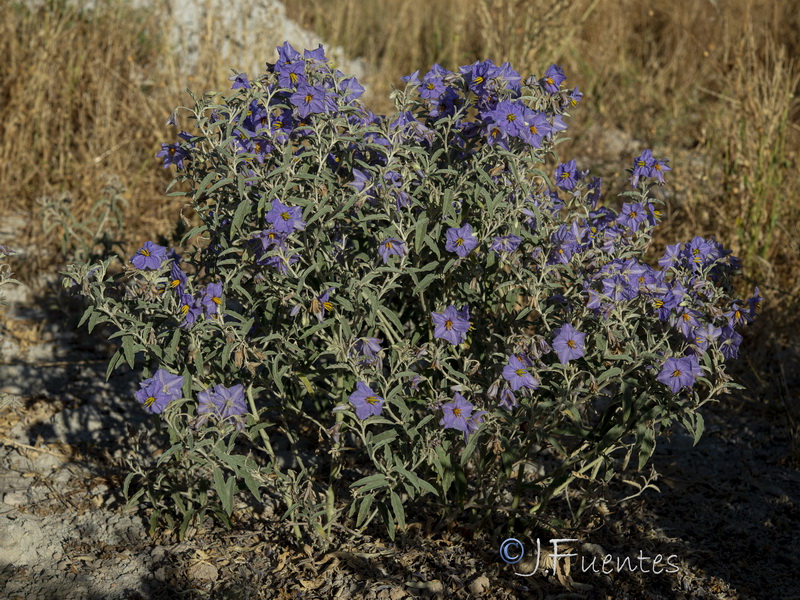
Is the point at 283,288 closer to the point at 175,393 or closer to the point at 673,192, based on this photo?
the point at 175,393

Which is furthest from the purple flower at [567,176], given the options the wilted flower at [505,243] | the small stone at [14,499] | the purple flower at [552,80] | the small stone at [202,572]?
the small stone at [14,499]

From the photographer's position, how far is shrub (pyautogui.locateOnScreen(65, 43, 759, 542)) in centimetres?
230

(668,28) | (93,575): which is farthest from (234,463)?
(668,28)

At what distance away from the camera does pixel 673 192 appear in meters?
5.09

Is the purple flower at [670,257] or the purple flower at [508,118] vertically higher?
the purple flower at [508,118]

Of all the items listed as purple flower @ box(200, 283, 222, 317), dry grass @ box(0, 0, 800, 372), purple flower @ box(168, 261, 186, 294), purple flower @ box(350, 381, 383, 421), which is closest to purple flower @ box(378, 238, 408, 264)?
purple flower @ box(350, 381, 383, 421)

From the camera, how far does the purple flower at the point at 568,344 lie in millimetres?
2250

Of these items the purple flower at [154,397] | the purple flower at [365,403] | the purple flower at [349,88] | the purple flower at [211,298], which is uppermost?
the purple flower at [349,88]

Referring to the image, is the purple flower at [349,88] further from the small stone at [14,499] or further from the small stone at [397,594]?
the small stone at [14,499]

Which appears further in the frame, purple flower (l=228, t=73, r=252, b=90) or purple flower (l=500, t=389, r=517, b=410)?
purple flower (l=228, t=73, r=252, b=90)

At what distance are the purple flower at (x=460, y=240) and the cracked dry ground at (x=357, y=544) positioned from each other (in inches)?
40.3

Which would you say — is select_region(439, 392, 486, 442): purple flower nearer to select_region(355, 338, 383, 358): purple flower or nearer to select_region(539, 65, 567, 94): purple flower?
select_region(355, 338, 383, 358): purple flower

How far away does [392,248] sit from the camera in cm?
231

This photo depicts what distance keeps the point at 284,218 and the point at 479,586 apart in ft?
4.31
